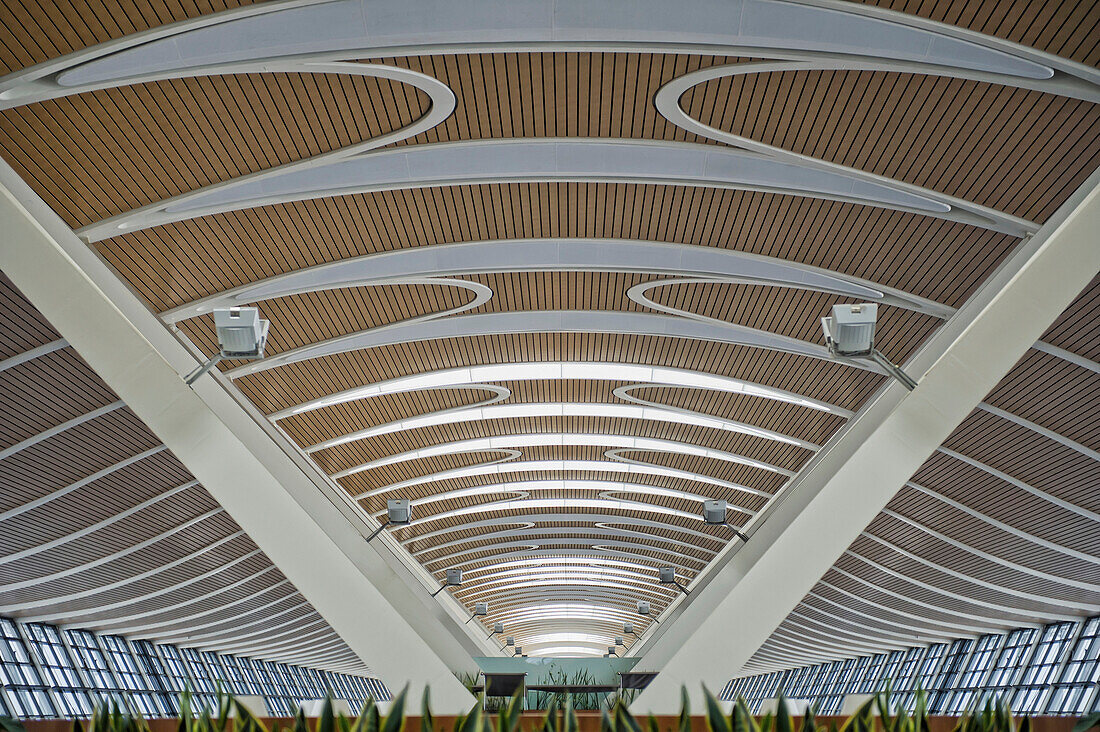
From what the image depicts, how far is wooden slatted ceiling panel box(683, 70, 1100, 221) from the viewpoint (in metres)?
13.0

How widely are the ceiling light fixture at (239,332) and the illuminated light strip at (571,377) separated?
1403cm

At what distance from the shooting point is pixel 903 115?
44.8 ft

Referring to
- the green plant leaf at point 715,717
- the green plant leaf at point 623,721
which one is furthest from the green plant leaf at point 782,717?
the green plant leaf at point 623,721

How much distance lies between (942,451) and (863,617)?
23.2 m

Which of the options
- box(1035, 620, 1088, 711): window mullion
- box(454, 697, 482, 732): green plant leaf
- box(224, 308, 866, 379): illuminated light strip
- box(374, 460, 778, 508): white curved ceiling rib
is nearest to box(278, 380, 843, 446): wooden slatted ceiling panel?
box(224, 308, 866, 379): illuminated light strip

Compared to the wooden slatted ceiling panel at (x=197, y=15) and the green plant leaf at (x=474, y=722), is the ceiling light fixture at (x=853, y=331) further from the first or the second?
the green plant leaf at (x=474, y=722)

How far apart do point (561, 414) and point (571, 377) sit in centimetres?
400

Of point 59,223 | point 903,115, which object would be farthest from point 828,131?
point 59,223

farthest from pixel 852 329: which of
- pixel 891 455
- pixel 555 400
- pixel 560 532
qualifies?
pixel 560 532

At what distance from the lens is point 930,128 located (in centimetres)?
1382

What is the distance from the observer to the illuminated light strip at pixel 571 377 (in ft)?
82.2

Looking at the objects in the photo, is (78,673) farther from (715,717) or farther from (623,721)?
(715,717)

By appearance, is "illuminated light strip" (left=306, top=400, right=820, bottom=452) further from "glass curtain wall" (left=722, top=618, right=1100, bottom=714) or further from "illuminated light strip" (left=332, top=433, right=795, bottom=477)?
"glass curtain wall" (left=722, top=618, right=1100, bottom=714)

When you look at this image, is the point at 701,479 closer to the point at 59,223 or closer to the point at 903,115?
the point at 903,115
